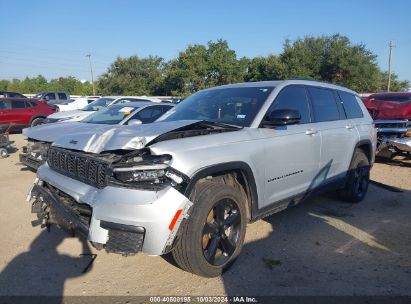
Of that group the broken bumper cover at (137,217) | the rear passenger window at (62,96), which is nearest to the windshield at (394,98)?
the broken bumper cover at (137,217)

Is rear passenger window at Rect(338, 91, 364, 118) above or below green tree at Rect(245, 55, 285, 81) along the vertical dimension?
below

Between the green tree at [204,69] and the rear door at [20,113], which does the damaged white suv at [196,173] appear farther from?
the green tree at [204,69]

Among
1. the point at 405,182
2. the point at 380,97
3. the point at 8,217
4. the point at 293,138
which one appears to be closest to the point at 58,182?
the point at 8,217

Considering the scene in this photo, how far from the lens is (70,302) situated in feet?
10.4

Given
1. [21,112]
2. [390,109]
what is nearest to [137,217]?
[390,109]

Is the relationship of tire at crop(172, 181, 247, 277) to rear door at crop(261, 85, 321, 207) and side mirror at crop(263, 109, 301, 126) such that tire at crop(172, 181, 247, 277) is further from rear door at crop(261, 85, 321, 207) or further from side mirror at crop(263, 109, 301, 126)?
side mirror at crop(263, 109, 301, 126)

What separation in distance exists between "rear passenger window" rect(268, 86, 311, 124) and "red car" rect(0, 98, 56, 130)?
13822 millimetres

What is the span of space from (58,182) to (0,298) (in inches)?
43.3

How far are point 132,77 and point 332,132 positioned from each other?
49.7m

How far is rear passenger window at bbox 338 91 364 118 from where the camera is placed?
579cm

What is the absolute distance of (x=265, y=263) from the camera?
3850 millimetres

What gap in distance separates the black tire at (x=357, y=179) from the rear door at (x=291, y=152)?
1.30 m

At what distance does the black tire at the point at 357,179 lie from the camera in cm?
584

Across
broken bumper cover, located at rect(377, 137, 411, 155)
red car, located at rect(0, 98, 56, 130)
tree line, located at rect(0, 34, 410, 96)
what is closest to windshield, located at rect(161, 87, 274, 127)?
broken bumper cover, located at rect(377, 137, 411, 155)
